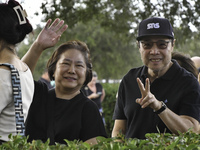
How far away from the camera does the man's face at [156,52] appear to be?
3178mm

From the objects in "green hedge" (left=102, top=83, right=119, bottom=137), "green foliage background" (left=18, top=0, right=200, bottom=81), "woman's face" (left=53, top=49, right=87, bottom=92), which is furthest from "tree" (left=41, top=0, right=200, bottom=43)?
"woman's face" (left=53, top=49, right=87, bottom=92)

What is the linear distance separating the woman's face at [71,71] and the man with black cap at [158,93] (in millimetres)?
444

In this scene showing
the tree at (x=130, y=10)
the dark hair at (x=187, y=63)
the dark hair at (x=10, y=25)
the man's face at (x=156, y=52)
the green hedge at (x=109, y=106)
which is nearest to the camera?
the dark hair at (x=10, y=25)

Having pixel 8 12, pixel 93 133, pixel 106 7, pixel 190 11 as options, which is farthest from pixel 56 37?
pixel 106 7

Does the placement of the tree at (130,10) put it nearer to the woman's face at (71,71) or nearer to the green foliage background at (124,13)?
the green foliage background at (124,13)

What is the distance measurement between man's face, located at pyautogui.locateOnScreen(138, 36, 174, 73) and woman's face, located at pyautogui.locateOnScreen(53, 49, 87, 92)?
58 cm

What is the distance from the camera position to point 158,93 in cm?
312

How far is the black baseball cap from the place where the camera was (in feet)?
10.6

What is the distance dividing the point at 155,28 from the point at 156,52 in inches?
9.1

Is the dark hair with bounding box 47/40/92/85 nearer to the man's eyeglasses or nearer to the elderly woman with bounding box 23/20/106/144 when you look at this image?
the elderly woman with bounding box 23/20/106/144

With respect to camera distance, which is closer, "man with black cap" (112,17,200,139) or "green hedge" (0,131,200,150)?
"green hedge" (0,131,200,150)

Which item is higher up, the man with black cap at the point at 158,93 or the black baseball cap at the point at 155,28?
the black baseball cap at the point at 155,28

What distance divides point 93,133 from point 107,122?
751 centimetres

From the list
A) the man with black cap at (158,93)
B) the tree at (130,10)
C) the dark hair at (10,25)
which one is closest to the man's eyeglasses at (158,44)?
the man with black cap at (158,93)
